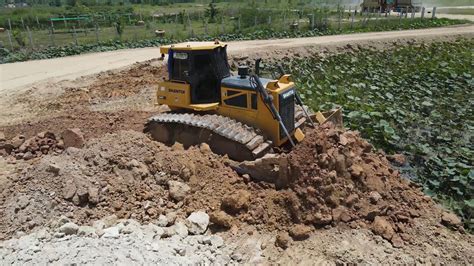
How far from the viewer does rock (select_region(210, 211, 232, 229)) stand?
776 cm

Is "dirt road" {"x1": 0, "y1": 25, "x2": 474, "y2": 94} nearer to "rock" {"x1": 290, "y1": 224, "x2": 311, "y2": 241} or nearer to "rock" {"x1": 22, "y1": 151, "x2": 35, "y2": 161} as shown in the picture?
"rock" {"x1": 22, "y1": 151, "x2": 35, "y2": 161}

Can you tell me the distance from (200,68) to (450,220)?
5876 millimetres

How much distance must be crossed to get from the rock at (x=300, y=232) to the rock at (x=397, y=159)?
12.6 ft

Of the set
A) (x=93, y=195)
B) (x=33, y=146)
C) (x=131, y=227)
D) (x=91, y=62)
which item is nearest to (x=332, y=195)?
(x=131, y=227)

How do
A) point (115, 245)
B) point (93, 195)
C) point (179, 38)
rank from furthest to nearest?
point (179, 38) < point (93, 195) < point (115, 245)

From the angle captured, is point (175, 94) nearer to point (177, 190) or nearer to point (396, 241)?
point (177, 190)

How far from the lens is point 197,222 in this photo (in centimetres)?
776

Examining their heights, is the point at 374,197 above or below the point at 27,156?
below

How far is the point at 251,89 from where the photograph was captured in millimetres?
9250

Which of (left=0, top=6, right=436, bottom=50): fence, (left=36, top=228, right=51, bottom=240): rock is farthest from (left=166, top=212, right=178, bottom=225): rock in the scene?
(left=0, top=6, right=436, bottom=50): fence

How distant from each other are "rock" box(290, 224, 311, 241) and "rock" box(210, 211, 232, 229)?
111 cm

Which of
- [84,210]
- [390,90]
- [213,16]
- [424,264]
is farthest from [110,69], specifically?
[213,16]

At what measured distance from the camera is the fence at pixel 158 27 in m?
28.8

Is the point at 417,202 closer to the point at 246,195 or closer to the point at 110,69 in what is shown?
the point at 246,195
